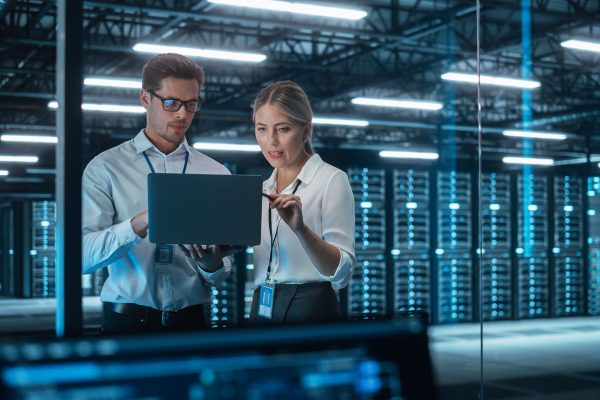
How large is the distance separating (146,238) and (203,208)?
0.26 m

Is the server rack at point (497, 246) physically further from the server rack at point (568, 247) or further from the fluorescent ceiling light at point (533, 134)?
the server rack at point (568, 247)

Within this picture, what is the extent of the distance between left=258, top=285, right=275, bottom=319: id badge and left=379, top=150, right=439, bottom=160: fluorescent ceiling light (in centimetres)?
383

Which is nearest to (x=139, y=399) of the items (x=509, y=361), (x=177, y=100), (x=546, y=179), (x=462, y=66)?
(x=177, y=100)

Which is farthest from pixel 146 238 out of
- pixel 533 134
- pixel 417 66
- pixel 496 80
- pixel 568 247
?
pixel 417 66

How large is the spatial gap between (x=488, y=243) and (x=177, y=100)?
3.97 meters

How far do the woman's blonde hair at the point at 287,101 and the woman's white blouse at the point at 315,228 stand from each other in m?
0.10

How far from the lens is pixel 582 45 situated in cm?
432

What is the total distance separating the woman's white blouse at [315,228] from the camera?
1650mm

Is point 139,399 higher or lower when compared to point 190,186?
lower

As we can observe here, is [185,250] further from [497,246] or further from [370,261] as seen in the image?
[370,261]

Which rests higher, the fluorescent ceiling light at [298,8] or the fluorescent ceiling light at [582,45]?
the fluorescent ceiling light at [298,8]

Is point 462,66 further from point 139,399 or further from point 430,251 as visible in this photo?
point 139,399

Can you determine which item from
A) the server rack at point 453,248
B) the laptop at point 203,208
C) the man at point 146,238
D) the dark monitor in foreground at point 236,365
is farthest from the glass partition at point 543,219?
the dark monitor in foreground at point 236,365

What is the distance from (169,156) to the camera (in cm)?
169
